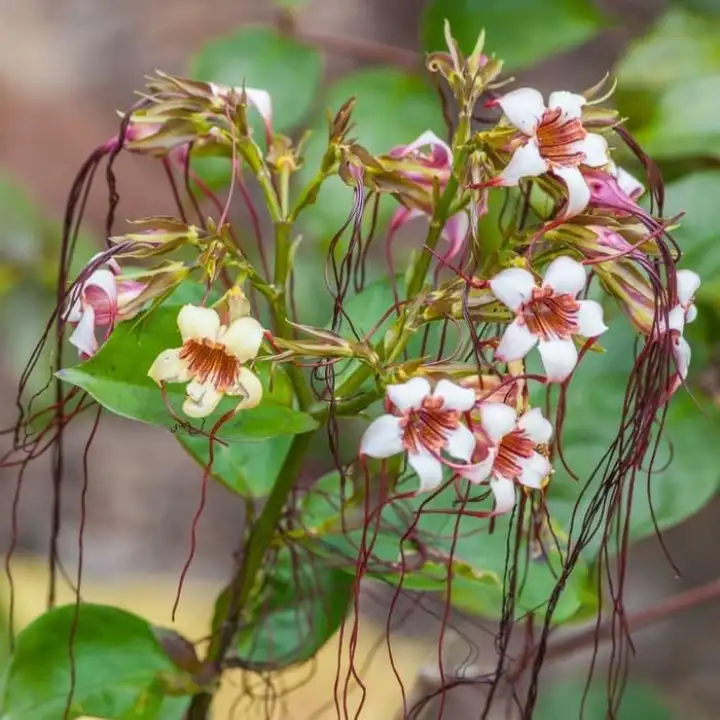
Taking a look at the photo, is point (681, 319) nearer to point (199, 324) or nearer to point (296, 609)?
point (199, 324)

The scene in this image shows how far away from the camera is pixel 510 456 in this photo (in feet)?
1.24

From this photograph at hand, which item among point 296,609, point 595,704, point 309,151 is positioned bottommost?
point 595,704

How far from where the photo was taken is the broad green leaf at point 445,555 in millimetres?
471

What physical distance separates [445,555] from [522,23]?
0.48m

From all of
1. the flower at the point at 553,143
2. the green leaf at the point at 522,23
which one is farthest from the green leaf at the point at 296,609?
the green leaf at the point at 522,23

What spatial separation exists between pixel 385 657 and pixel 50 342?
45 centimetres

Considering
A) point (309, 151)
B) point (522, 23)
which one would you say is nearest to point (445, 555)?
point (309, 151)

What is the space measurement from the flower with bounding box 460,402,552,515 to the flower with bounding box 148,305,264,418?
78 millimetres

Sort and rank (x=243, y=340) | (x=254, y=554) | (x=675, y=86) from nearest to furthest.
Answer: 1. (x=243, y=340)
2. (x=254, y=554)
3. (x=675, y=86)

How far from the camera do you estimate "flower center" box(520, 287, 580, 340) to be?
1.18 feet

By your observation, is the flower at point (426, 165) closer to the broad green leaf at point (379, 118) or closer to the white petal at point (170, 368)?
the white petal at point (170, 368)

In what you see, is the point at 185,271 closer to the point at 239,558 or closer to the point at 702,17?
the point at 239,558

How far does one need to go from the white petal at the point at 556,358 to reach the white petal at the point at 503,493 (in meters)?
0.04

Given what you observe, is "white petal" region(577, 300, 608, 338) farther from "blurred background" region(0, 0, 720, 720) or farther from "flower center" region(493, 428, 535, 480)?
"blurred background" region(0, 0, 720, 720)
